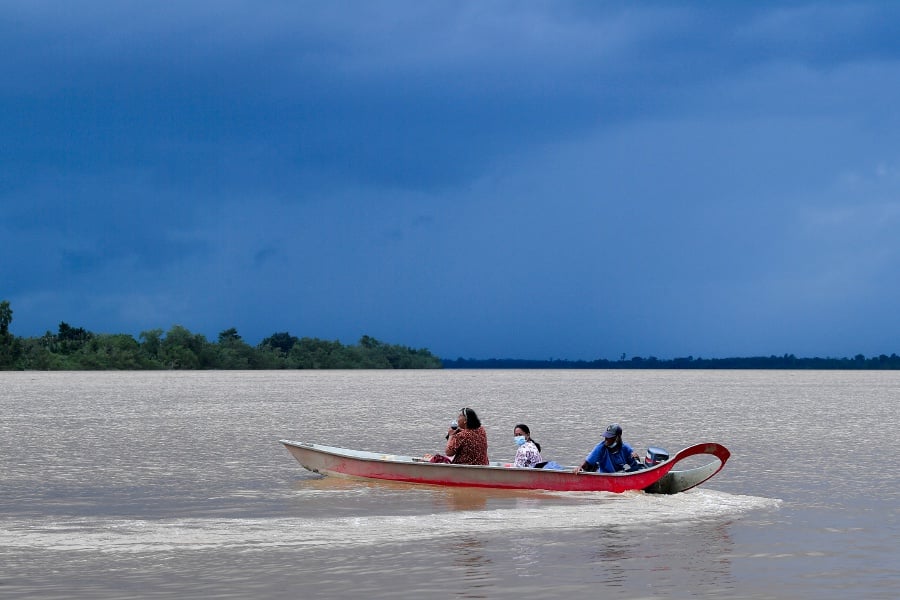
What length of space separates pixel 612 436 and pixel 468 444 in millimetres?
3203

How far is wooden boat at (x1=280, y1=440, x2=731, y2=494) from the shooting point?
2336 cm

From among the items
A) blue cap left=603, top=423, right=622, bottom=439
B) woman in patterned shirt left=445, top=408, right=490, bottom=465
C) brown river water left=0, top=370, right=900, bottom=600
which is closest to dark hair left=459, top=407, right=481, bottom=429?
woman in patterned shirt left=445, top=408, right=490, bottom=465

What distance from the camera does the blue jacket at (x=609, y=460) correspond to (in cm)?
2383

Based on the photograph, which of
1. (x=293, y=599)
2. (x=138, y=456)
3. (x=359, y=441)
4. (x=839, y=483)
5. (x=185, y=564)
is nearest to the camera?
(x=293, y=599)

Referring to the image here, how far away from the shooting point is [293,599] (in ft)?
46.1

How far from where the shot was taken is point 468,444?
2516 centimetres

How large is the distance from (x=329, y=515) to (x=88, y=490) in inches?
274

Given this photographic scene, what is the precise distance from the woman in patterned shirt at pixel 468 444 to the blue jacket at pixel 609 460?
2.46m

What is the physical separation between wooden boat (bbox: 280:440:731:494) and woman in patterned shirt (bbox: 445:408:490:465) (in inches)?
18.8

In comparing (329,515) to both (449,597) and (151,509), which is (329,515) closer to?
(151,509)

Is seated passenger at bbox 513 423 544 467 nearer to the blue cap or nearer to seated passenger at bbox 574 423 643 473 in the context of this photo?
seated passenger at bbox 574 423 643 473

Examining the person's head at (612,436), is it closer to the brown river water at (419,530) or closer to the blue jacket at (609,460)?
the blue jacket at (609,460)

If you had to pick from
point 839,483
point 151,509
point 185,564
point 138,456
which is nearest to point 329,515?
point 151,509

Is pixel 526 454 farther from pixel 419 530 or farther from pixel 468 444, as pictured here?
pixel 419 530
